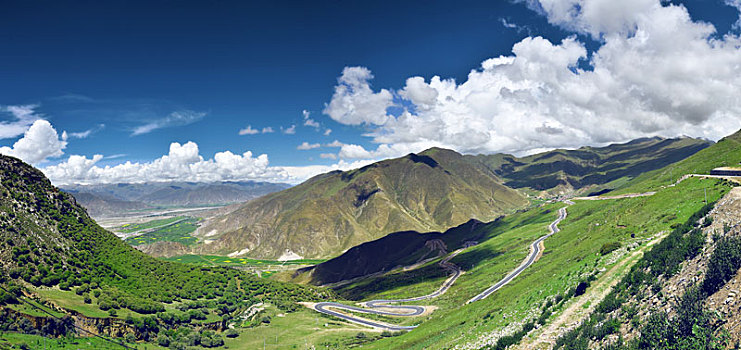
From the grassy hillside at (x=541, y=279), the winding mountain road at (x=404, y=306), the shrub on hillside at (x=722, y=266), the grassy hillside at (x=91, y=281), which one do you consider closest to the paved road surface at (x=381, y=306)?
the winding mountain road at (x=404, y=306)

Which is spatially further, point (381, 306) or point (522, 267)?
point (381, 306)

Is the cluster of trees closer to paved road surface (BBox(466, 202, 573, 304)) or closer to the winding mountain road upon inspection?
the winding mountain road

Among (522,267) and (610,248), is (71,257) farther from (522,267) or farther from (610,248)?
(522,267)

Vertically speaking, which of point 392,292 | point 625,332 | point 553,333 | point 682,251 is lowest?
point 392,292

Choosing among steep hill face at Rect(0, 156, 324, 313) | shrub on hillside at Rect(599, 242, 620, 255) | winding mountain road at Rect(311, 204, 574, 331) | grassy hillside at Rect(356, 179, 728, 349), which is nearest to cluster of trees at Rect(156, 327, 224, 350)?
steep hill face at Rect(0, 156, 324, 313)

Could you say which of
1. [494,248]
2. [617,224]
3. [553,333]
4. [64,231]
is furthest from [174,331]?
[494,248]

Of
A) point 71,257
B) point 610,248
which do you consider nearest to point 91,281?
point 71,257

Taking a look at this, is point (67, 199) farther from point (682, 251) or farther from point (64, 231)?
point (682, 251)

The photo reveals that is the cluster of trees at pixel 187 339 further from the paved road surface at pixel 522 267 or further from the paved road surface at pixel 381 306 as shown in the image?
the paved road surface at pixel 522 267
